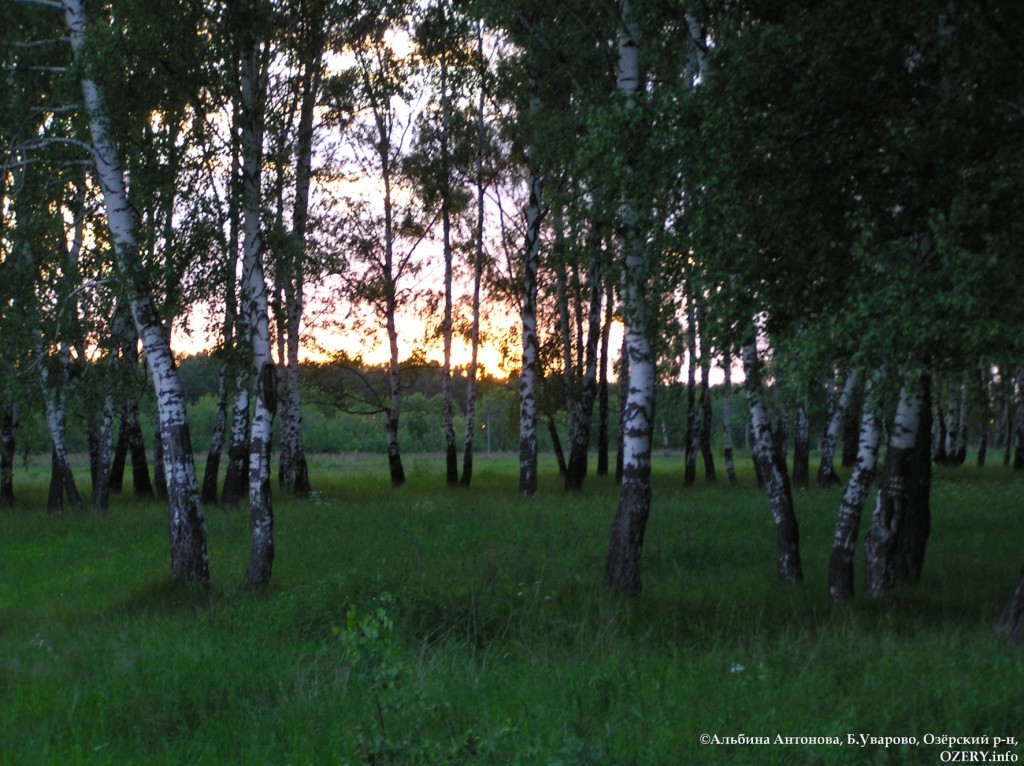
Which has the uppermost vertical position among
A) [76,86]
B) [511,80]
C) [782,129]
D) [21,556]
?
[511,80]

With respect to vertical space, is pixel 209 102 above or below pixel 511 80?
below

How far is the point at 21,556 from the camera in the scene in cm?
1605

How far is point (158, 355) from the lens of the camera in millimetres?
12484

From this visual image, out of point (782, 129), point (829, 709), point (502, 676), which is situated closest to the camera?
point (829, 709)

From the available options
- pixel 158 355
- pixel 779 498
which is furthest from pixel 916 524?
pixel 158 355

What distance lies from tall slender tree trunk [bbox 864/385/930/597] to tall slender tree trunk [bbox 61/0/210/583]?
9020mm

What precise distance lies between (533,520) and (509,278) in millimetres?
16447

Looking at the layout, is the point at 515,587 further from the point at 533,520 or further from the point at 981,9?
the point at 981,9

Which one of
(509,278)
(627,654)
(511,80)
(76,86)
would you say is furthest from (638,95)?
(509,278)

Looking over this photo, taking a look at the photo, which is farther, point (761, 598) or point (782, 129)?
point (761, 598)

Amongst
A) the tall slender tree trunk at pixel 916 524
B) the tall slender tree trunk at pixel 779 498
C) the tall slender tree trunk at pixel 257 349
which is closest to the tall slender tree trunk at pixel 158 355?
the tall slender tree trunk at pixel 257 349

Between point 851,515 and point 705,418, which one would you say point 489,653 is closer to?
point 851,515

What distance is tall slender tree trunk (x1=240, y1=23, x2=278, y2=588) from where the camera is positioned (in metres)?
12.3

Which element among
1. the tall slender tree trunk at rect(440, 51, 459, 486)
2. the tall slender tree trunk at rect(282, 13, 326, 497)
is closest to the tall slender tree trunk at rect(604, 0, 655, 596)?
the tall slender tree trunk at rect(282, 13, 326, 497)
